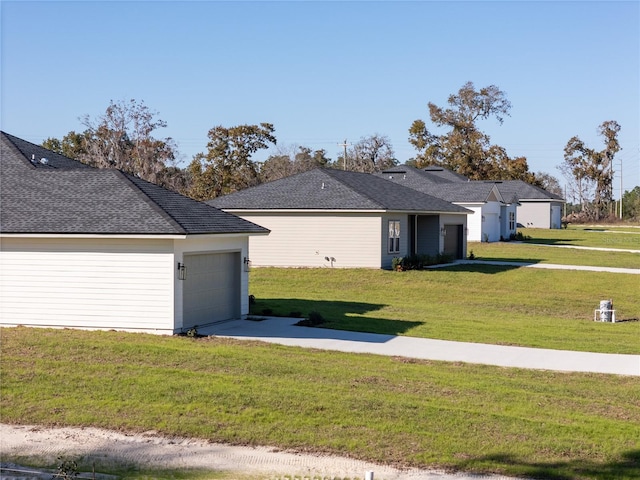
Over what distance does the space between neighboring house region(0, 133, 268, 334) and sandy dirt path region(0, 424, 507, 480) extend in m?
7.08

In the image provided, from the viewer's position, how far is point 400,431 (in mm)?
Result: 10844

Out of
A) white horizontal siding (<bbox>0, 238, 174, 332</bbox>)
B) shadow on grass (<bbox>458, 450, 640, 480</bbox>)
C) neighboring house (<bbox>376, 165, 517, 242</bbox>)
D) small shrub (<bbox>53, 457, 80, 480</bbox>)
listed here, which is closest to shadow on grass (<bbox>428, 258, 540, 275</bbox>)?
neighboring house (<bbox>376, 165, 517, 242</bbox>)

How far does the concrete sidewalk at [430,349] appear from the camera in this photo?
636 inches

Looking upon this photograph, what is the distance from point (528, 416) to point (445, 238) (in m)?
30.9

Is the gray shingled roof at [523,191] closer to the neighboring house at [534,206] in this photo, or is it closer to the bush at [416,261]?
the neighboring house at [534,206]

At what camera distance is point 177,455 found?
1016cm

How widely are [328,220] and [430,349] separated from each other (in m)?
18.1

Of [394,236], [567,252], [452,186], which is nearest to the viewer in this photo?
[394,236]

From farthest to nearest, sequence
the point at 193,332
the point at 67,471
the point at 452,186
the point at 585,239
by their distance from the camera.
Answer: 1. the point at 585,239
2. the point at 452,186
3. the point at 193,332
4. the point at 67,471

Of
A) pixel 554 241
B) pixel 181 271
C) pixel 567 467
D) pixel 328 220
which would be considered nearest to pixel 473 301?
pixel 328 220

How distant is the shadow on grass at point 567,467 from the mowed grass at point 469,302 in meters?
8.60

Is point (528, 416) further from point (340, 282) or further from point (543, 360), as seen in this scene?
point (340, 282)

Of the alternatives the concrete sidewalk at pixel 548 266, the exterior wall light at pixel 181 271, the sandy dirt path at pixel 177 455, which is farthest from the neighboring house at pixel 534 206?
the sandy dirt path at pixel 177 455

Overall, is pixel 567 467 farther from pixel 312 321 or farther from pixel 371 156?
pixel 371 156
